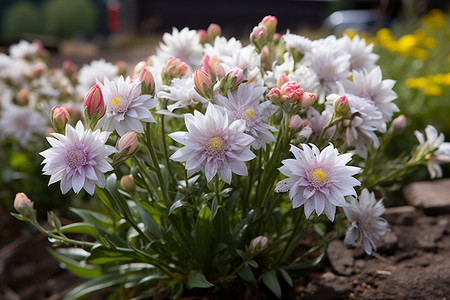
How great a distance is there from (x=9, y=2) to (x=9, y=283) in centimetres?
1403

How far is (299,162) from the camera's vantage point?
1153 mm

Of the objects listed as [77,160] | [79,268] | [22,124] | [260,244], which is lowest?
[79,268]

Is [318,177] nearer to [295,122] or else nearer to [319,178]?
[319,178]

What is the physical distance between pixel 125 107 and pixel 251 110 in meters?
0.33

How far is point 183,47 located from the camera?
5.59 feet

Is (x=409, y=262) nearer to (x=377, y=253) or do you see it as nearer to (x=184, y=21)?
(x=377, y=253)

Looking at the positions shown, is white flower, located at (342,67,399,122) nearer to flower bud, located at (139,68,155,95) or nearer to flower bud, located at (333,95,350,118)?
flower bud, located at (333,95,350,118)

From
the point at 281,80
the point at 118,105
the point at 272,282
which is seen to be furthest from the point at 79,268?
the point at 281,80

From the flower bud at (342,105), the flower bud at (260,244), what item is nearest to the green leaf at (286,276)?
the flower bud at (260,244)

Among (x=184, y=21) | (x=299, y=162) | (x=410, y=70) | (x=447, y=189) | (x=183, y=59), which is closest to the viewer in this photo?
(x=299, y=162)

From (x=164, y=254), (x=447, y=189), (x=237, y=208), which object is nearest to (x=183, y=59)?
(x=237, y=208)

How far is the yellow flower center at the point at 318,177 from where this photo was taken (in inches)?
44.5

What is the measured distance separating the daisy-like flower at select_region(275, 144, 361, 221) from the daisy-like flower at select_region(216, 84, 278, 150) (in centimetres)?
10

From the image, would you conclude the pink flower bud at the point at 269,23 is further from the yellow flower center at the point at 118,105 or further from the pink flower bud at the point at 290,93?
the yellow flower center at the point at 118,105
